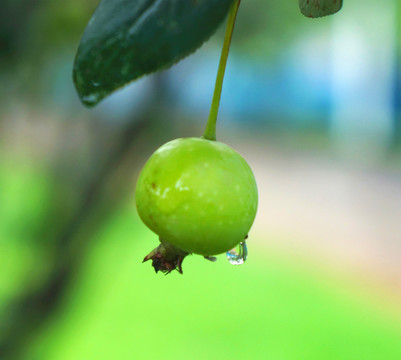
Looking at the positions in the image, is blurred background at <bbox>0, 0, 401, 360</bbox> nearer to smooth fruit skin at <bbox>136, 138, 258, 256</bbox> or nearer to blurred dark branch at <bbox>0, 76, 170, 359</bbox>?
blurred dark branch at <bbox>0, 76, 170, 359</bbox>

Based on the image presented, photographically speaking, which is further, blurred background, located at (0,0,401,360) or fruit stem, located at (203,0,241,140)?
blurred background, located at (0,0,401,360)

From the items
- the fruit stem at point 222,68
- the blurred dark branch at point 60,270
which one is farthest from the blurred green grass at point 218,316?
→ the fruit stem at point 222,68

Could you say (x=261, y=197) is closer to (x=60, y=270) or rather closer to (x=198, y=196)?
(x=60, y=270)

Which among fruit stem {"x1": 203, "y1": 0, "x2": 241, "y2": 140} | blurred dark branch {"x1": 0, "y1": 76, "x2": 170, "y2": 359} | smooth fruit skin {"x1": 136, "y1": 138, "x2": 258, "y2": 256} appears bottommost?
blurred dark branch {"x1": 0, "y1": 76, "x2": 170, "y2": 359}

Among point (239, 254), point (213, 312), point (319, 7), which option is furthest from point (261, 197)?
point (319, 7)

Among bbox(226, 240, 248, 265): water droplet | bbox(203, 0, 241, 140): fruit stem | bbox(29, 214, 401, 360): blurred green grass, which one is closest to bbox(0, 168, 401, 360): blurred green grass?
bbox(29, 214, 401, 360): blurred green grass

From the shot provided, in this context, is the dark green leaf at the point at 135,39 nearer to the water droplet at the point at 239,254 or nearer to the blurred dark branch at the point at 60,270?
the water droplet at the point at 239,254
